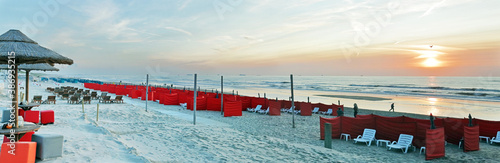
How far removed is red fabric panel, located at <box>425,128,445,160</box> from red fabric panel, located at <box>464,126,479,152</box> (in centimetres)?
152

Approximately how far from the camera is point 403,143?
9.84 meters

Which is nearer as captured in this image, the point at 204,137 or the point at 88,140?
the point at 88,140

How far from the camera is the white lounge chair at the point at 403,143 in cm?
962

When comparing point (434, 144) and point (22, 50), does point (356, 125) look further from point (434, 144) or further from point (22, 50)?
point (22, 50)

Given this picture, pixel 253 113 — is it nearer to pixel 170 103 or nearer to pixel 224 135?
pixel 170 103

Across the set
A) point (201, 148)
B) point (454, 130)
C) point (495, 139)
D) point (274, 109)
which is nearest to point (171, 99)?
point (274, 109)

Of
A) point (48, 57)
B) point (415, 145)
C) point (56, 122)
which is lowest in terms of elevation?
point (415, 145)

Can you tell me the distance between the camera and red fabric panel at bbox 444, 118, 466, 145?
10.6 metres

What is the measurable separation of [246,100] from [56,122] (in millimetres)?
12380

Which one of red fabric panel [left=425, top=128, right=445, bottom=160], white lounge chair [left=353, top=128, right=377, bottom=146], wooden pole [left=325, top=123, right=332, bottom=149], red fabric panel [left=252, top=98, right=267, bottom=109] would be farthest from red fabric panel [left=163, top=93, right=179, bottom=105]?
red fabric panel [left=425, top=128, right=445, bottom=160]

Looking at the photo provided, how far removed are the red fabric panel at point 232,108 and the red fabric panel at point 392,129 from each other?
8560 millimetres

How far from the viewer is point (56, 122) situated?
10.7 m

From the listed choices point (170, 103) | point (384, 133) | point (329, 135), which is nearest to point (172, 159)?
point (329, 135)

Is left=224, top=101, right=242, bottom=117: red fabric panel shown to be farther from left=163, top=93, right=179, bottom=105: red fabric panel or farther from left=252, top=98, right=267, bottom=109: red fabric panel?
left=163, top=93, right=179, bottom=105: red fabric panel
